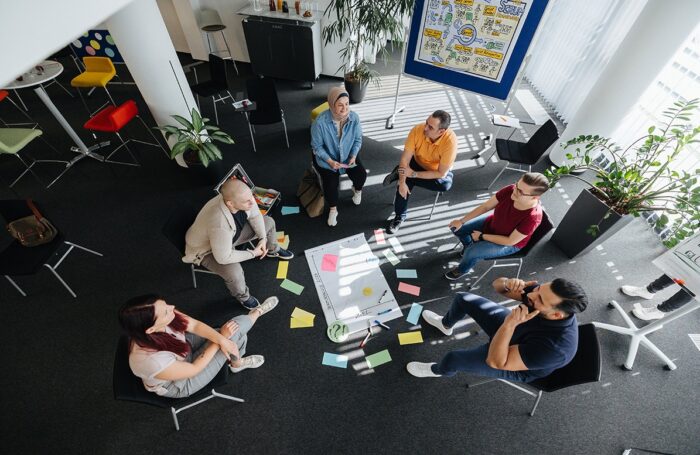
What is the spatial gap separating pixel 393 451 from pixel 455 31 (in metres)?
3.93

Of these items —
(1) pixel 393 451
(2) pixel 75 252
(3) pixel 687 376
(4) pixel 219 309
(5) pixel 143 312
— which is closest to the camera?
(5) pixel 143 312

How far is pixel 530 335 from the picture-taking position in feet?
5.46

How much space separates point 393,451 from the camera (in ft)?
6.56

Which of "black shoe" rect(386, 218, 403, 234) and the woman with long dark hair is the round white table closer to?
the woman with long dark hair

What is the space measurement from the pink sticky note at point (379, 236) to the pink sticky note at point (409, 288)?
1.64ft

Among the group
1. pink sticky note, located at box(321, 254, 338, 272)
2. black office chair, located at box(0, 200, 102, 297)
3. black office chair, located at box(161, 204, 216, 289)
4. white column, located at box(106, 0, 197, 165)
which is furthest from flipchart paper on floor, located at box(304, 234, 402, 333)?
white column, located at box(106, 0, 197, 165)

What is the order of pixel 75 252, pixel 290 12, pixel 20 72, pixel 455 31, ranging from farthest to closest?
1. pixel 290 12
2. pixel 455 31
3. pixel 75 252
4. pixel 20 72

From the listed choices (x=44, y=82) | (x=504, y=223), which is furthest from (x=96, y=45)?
(x=504, y=223)

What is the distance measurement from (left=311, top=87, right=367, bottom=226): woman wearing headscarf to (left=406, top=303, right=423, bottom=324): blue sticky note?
1176 mm

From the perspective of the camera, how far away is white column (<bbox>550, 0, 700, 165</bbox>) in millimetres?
2709

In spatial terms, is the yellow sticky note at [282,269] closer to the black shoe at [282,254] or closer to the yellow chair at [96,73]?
the black shoe at [282,254]

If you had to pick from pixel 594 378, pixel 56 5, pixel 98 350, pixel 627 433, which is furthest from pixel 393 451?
pixel 56 5

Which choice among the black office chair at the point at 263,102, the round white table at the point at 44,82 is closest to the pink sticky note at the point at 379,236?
the black office chair at the point at 263,102

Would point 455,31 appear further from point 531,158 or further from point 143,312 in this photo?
point 143,312
